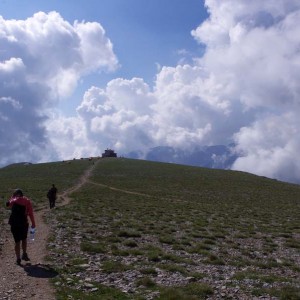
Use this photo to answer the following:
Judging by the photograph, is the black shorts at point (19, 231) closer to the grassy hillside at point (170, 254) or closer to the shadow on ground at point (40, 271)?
the shadow on ground at point (40, 271)

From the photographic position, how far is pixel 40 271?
48.3 ft

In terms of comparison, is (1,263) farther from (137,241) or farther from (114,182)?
(114,182)

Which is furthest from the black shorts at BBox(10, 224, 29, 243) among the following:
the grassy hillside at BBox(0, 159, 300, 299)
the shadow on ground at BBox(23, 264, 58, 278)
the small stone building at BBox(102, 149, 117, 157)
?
the small stone building at BBox(102, 149, 117, 157)

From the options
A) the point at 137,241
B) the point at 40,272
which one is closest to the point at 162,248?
the point at 137,241

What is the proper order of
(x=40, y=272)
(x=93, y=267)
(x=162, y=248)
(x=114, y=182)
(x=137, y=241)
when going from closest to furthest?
(x=40, y=272) < (x=93, y=267) < (x=162, y=248) < (x=137, y=241) < (x=114, y=182)

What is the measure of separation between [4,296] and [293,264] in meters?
11.3

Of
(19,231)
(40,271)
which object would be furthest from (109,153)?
(40,271)

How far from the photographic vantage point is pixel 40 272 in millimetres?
14609

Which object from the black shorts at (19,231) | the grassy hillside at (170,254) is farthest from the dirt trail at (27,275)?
the black shorts at (19,231)

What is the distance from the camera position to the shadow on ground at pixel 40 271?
14.3 meters

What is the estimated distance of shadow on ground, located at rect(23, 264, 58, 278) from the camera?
1426 cm

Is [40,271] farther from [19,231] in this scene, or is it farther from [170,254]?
[170,254]

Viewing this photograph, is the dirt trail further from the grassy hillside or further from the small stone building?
the small stone building

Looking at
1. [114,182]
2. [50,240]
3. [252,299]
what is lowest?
[252,299]
